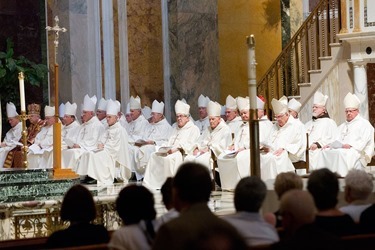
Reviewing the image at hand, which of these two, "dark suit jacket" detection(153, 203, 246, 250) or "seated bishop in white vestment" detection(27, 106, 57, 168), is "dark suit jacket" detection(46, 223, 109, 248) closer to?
"dark suit jacket" detection(153, 203, 246, 250)

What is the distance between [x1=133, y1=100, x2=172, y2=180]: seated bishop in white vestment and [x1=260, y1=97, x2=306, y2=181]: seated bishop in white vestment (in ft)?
8.03

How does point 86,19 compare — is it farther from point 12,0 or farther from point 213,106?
point 213,106

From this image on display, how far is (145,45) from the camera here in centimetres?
1917

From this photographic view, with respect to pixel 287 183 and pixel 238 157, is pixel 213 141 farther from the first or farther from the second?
pixel 287 183

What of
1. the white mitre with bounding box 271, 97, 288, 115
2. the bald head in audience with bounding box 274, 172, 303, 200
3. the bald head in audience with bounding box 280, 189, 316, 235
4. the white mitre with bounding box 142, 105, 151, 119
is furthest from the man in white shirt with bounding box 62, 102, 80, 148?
the bald head in audience with bounding box 280, 189, 316, 235

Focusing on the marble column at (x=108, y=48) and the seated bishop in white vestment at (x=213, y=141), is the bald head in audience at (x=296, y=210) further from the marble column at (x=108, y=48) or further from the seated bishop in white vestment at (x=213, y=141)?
the marble column at (x=108, y=48)

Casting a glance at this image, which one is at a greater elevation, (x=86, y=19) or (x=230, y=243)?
(x=86, y=19)

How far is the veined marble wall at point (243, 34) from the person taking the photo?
20.5m

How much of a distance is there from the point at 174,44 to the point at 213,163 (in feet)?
15.9

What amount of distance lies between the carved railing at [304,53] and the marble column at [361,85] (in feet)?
3.54

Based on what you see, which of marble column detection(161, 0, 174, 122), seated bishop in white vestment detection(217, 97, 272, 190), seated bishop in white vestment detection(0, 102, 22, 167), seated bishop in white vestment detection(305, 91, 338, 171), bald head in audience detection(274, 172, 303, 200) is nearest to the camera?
bald head in audience detection(274, 172, 303, 200)

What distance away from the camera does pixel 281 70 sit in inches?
733

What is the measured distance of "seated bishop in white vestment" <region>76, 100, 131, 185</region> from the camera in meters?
15.4

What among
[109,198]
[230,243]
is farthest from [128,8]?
[230,243]
